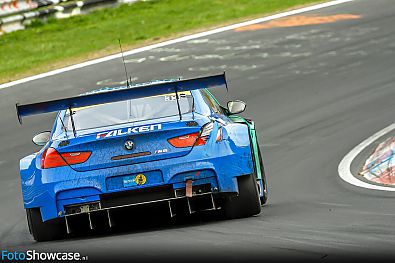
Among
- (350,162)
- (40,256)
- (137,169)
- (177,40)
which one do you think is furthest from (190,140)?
(177,40)

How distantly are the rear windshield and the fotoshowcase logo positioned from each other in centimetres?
172

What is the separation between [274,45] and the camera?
18203mm

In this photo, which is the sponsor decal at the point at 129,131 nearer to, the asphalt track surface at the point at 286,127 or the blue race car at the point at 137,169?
the blue race car at the point at 137,169

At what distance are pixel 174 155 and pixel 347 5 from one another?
13.6 metres

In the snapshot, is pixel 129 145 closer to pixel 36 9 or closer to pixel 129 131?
pixel 129 131

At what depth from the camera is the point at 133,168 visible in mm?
7684

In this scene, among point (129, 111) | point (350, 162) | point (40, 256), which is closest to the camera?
point (40, 256)

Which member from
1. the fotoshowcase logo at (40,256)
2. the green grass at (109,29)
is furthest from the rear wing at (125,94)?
the green grass at (109,29)

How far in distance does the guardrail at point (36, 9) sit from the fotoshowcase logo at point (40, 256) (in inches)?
586

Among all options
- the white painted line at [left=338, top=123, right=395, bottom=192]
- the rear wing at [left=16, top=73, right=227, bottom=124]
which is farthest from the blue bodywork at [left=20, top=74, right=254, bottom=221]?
the white painted line at [left=338, top=123, right=395, bottom=192]

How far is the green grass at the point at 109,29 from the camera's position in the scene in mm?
18969

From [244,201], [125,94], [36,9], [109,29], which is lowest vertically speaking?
[244,201]

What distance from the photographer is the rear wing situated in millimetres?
7699

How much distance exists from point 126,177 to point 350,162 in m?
4.85
